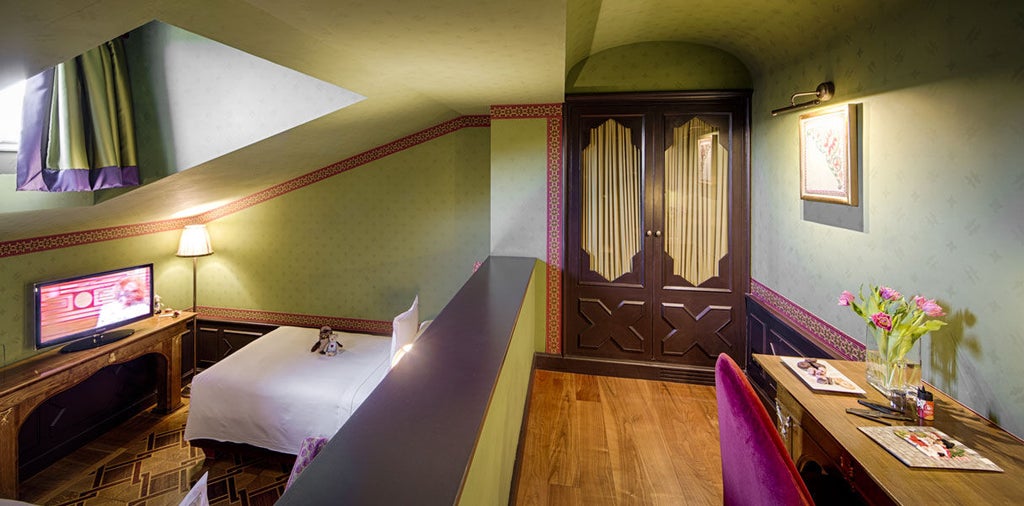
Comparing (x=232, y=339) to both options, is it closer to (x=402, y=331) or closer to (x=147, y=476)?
(x=147, y=476)

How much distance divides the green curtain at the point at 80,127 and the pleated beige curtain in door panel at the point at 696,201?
11.3 feet

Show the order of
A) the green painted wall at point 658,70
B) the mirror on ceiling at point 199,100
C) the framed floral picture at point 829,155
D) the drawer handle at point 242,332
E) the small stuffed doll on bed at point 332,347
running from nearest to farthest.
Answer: the framed floral picture at point 829,155 < the mirror on ceiling at point 199,100 < the green painted wall at point 658,70 < the small stuffed doll on bed at point 332,347 < the drawer handle at point 242,332

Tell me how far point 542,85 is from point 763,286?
6.67 ft

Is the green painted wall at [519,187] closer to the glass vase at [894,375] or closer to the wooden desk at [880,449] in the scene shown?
the wooden desk at [880,449]

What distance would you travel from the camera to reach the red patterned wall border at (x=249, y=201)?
3348mm

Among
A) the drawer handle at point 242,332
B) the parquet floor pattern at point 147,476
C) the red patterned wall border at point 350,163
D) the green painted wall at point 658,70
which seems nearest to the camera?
the parquet floor pattern at point 147,476

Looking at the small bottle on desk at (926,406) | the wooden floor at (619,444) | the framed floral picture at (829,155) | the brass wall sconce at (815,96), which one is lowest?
the wooden floor at (619,444)

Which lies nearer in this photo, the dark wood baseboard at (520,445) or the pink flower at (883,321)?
the pink flower at (883,321)

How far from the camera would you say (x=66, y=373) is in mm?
3074

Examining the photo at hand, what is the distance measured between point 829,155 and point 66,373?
461 centimetres

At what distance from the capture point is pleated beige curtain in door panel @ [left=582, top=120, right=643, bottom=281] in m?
3.64

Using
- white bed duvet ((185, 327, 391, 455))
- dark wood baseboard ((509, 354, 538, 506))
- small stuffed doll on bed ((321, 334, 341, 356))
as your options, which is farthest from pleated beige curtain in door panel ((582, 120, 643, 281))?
small stuffed doll on bed ((321, 334, 341, 356))

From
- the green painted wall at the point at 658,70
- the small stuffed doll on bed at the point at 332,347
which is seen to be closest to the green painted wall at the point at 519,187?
the green painted wall at the point at 658,70

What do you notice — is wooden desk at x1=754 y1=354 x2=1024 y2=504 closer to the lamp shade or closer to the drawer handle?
the drawer handle
